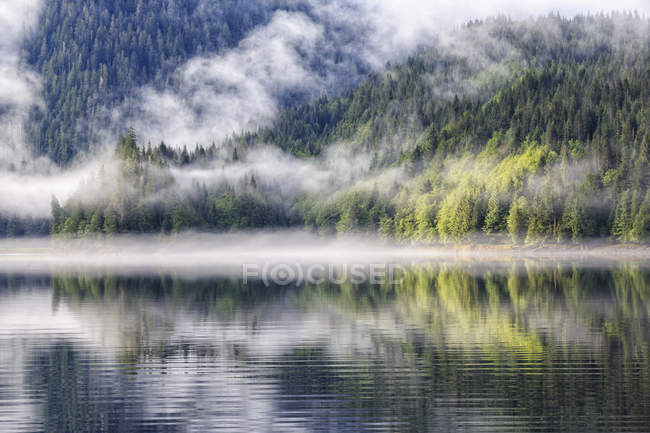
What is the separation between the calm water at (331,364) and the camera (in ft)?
87.0

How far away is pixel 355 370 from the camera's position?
33.9m

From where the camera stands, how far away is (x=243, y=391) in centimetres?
3020

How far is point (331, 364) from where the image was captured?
35.2 m

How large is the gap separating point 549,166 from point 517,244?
29745 millimetres

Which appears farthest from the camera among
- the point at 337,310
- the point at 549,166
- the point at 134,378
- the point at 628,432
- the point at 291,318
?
the point at 549,166

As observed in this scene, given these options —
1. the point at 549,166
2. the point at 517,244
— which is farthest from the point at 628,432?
the point at 549,166

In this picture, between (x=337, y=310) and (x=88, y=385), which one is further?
(x=337, y=310)

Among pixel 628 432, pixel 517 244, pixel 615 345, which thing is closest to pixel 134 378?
pixel 628 432

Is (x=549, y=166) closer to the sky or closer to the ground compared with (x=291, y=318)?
closer to the sky

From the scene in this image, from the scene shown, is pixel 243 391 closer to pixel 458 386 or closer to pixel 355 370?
pixel 355 370

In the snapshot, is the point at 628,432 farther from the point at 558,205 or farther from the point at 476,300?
the point at 558,205

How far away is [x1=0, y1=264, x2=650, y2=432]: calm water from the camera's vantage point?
87.0 feet

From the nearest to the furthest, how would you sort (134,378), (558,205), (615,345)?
(134,378) < (615,345) < (558,205)

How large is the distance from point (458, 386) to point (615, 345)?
1186cm
